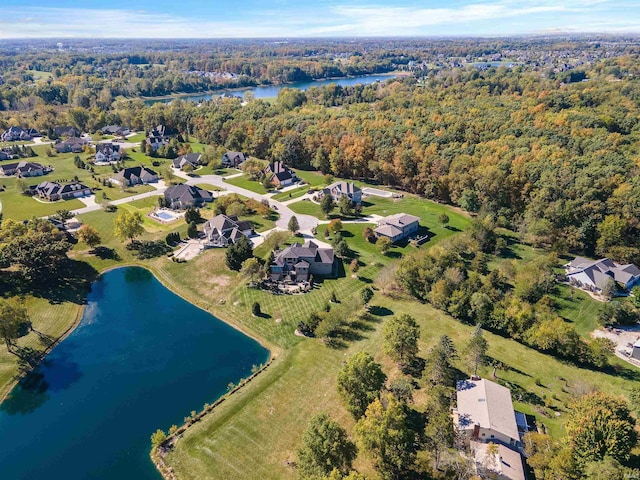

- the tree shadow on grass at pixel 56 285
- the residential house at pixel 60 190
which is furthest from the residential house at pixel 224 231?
the residential house at pixel 60 190

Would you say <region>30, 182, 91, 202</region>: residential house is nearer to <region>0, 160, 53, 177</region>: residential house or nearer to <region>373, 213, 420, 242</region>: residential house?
<region>0, 160, 53, 177</region>: residential house

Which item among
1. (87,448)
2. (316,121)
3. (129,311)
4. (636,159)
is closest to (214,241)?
(129,311)

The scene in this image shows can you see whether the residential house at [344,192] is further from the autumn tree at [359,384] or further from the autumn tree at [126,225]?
the autumn tree at [359,384]

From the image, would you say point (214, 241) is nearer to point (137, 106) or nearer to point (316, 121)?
point (316, 121)

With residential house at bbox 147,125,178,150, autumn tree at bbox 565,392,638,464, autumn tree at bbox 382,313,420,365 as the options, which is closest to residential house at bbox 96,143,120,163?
residential house at bbox 147,125,178,150

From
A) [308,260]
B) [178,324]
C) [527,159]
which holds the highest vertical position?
[527,159]
